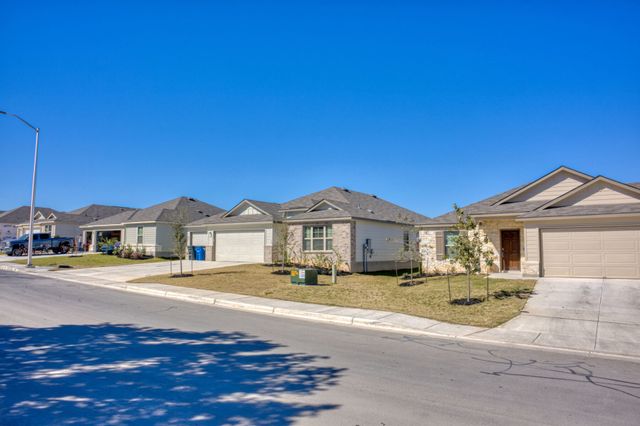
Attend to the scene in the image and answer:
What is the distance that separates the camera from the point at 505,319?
1259 centimetres

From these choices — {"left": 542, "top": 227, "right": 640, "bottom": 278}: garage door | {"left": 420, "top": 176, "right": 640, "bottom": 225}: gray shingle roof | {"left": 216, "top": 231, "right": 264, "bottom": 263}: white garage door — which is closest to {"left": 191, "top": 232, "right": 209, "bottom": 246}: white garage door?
{"left": 216, "top": 231, "right": 264, "bottom": 263}: white garage door

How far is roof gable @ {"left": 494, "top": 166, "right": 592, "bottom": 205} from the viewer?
73.9 feet

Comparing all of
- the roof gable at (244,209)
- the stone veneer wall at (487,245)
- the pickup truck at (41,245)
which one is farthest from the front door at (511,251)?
the pickup truck at (41,245)

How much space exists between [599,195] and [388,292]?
11.7m

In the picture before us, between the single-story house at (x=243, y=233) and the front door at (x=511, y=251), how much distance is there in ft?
48.5

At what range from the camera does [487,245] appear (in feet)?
74.5

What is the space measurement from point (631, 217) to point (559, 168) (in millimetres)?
5583

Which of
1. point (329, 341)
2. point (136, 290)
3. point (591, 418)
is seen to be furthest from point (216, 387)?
point (136, 290)

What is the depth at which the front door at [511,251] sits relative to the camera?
22.7 metres

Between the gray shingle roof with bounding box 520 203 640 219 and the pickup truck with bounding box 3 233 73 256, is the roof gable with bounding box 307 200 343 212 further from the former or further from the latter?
the pickup truck with bounding box 3 233 73 256

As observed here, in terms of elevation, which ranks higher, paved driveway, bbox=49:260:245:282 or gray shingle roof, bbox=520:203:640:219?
gray shingle roof, bbox=520:203:640:219

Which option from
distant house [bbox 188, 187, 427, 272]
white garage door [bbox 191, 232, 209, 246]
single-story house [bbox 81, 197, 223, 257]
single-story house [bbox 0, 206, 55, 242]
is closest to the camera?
distant house [bbox 188, 187, 427, 272]

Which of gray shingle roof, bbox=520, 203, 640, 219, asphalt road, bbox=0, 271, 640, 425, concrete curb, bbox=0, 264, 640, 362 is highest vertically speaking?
gray shingle roof, bbox=520, 203, 640, 219

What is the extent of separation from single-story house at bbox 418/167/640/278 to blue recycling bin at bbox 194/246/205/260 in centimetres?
Result: 2229
